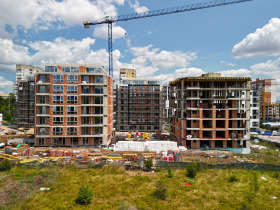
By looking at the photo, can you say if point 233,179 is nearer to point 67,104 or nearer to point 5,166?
point 5,166

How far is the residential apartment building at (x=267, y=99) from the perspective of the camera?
106500mm

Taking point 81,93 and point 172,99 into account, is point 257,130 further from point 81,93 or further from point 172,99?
point 81,93

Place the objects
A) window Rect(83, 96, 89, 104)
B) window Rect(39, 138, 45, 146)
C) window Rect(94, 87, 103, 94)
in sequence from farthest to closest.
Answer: window Rect(94, 87, 103, 94)
window Rect(83, 96, 89, 104)
window Rect(39, 138, 45, 146)

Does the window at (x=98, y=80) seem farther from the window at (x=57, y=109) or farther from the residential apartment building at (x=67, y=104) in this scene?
the window at (x=57, y=109)

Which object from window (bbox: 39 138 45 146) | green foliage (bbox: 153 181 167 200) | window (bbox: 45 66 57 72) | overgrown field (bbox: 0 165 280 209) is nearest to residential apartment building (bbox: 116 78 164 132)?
window (bbox: 45 66 57 72)

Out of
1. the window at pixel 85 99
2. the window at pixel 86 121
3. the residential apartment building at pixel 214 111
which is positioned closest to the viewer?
the residential apartment building at pixel 214 111

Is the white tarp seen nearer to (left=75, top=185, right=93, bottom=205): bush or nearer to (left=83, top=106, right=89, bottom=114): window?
(left=83, top=106, right=89, bottom=114): window

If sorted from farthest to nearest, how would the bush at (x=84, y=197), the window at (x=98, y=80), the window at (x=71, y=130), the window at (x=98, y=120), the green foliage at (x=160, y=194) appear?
the window at (x=98, y=120) → the window at (x=98, y=80) → the window at (x=71, y=130) → the green foliage at (x=160, y=194) → the bush at (x=84, y=197)

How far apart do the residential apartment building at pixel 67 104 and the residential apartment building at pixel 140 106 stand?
2783 cm

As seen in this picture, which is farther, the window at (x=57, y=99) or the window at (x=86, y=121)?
the window at (x=86, y=121)

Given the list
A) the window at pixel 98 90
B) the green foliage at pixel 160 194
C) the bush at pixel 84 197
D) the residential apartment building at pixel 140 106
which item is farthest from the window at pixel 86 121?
the residential apartment building at pixel 140 106

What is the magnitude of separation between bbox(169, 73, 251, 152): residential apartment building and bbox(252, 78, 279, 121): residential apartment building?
2883 inches

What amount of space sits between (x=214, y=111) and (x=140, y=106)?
34206 mm

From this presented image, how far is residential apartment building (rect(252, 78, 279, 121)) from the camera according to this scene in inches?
4193
